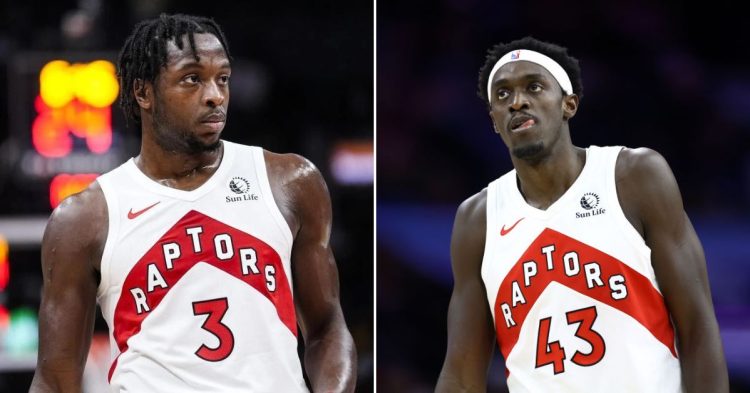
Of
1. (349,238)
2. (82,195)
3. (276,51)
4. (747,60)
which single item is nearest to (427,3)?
(276,51)

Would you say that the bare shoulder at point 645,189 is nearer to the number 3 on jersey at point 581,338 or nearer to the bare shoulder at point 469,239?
the number 3 on jersey at point 581,338

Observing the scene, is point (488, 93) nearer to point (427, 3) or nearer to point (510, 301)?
point (510, 301)

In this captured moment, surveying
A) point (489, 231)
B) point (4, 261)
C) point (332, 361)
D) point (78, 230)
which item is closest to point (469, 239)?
point (489, 231)

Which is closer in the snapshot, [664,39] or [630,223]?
[630,223]

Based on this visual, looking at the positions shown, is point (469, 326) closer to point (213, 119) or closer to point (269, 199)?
point (269, 199)

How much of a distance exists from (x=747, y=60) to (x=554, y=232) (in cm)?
381

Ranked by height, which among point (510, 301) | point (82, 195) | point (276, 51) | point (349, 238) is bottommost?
point (510, 301)

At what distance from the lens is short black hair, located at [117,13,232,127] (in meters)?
3.60

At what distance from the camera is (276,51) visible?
629 centimetres

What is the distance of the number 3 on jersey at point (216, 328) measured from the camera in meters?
3.39

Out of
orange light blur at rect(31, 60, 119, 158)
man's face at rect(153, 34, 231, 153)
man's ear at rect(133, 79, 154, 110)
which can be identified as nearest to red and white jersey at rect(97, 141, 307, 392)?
man's face at rect(153, 34, 231, 153)

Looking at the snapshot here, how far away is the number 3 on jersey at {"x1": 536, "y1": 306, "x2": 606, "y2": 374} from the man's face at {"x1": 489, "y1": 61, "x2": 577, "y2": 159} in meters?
0.52

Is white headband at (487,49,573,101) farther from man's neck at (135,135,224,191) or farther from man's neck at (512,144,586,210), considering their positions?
man's neck at (135,135,224,191)

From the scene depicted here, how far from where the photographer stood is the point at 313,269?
3605mm
